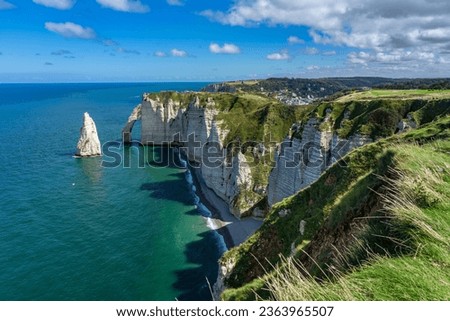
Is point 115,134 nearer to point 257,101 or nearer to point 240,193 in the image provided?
point 257,101

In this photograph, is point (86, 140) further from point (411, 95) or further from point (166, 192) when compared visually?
point (411, 95)

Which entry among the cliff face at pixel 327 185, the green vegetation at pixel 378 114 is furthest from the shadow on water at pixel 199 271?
the green vegetation at pixel 378 114

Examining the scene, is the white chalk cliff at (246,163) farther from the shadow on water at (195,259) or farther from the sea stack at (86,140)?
the sea stack at (86,140)

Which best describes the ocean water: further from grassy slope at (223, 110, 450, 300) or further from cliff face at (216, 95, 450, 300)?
grassy slope at (223, 110, 450, 300)

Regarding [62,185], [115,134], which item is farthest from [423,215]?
[115,134]

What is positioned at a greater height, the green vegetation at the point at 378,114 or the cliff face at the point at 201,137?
the green vegetation at the point at 378,114

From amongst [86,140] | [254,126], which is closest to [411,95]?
[254,126]
